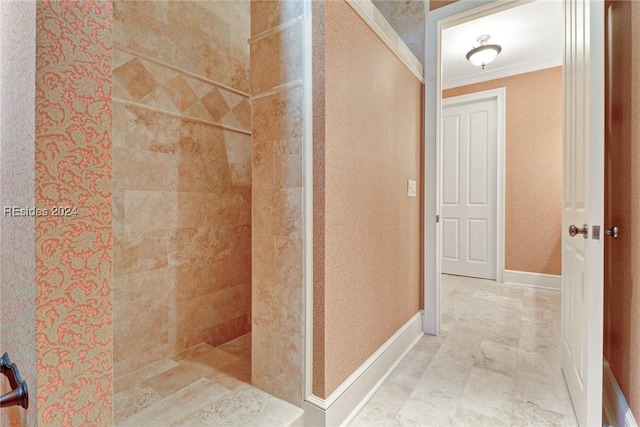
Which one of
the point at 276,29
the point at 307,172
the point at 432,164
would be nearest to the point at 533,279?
the point at 432,164

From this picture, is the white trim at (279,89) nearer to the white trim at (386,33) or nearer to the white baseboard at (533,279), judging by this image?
the white trim at (386,33)

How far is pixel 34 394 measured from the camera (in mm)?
604

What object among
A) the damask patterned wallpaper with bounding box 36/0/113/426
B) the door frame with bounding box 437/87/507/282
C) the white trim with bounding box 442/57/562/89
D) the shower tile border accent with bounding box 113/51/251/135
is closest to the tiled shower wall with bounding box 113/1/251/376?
the shower tile border accent with bounding box 113/51/251/135

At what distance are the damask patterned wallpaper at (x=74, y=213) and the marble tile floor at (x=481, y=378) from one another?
4.01 feet

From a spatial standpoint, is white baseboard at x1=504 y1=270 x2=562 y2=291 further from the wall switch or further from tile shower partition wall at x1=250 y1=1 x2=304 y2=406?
tile shower partition wall at x1=250 y1=1 x2=304 y2=406

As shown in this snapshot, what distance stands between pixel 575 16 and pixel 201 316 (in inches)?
103

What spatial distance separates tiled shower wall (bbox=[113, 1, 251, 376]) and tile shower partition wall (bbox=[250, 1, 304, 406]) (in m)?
0.68

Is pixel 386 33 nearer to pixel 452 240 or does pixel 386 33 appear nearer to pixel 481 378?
pixel 481 378

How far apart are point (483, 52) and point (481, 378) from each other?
316 cm

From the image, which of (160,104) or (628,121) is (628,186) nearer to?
(628,121)

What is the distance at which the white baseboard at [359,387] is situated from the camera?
1358mm

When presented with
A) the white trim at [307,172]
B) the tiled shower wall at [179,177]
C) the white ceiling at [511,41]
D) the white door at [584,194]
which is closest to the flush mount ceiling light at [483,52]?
the white ceiling at [511,41]

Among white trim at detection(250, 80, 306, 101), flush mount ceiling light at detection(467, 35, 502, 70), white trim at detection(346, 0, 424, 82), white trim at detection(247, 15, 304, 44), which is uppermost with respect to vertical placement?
flush mount ceiling light at detection(467, 35, 502, 70)

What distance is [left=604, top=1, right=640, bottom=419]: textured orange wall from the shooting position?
1301mm
